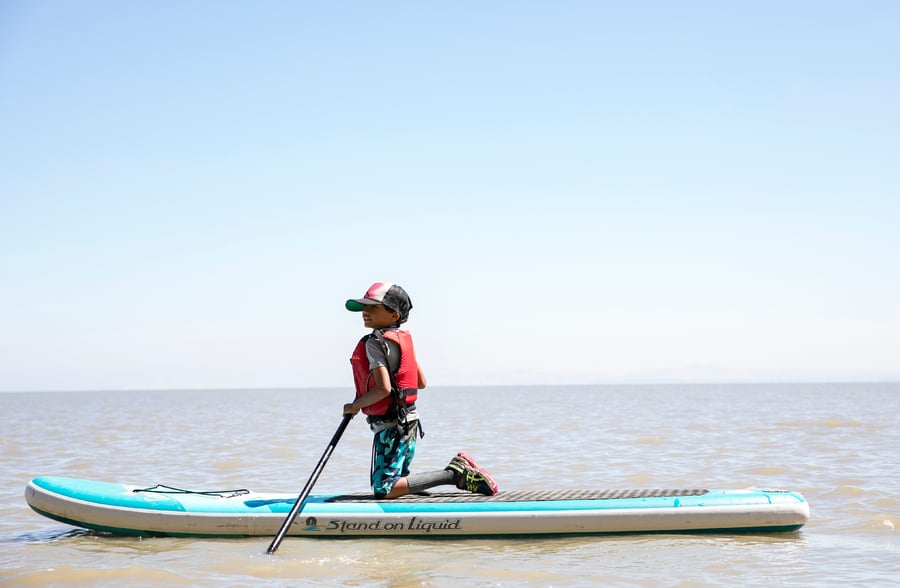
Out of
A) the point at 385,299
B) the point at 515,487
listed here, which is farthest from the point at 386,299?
the point at 515,487

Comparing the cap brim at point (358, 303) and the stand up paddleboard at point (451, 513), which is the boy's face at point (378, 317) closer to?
the cap brim at point (358, 303)

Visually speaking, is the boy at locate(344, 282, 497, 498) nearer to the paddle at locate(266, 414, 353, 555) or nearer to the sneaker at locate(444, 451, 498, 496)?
the sneaker at locate(444, 451, 498, 496)

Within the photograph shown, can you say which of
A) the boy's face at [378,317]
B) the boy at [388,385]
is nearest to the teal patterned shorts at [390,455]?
the boy at [388,385]

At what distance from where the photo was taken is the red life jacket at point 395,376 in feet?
21.2

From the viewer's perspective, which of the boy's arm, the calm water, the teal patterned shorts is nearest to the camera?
the calm water

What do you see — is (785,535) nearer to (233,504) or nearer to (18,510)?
(233,504)

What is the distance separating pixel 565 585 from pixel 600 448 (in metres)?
9.98

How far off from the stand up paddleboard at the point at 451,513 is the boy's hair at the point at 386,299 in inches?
59.8

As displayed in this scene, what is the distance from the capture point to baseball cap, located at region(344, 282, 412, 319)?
252 inches

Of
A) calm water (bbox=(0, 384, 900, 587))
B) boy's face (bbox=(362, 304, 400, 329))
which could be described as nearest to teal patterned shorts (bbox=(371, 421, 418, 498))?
calm water (bbox=(0, 384, 900, 587))

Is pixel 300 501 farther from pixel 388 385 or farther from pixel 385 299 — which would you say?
pixel 385 299

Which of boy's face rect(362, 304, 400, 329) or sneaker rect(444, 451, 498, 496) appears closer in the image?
boy's face rect(362, 304, 400, 329)

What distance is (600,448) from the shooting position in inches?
595

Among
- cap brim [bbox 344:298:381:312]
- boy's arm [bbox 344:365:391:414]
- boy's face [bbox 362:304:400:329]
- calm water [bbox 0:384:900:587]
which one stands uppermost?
cap brim [bbox 344:298:381:312]
